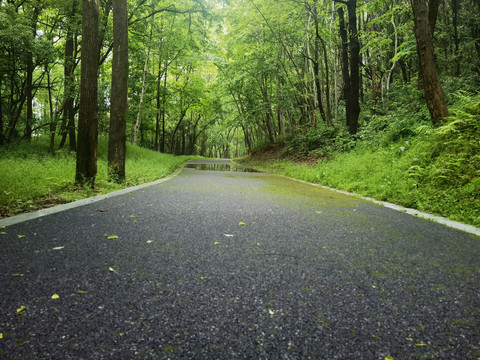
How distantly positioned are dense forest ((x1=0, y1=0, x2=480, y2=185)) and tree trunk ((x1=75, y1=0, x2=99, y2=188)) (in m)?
0.02

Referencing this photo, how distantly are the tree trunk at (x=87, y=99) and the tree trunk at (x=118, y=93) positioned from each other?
122 cm

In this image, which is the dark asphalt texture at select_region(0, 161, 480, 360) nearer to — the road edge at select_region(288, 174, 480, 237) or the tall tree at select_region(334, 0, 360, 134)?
the road edge at select_region(288, 174, 480, 237)

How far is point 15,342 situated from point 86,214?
2.67m

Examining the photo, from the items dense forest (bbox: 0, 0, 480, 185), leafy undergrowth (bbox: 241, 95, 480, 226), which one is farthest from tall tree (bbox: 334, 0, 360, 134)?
leafy undergrowth (bbox: 241, 95, 480, 226)

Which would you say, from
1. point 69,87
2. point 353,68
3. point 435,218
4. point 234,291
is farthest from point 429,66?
point 69,87

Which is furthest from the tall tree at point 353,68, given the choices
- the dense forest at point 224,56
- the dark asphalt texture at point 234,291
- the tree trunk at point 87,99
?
the tree trunk at point 87,99

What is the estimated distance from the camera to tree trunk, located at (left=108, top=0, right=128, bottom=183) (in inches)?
279

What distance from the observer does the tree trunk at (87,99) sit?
5.73 meters

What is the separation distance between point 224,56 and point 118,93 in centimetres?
2002

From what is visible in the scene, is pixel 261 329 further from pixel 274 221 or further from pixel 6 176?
pixel 6 176

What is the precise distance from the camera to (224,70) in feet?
71.3

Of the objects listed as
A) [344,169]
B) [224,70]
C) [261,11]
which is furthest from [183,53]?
[344,169]

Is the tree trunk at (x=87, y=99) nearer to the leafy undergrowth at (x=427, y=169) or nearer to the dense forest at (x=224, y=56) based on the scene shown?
the dense forest at (x=224, y=56)

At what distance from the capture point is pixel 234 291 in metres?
1.80
